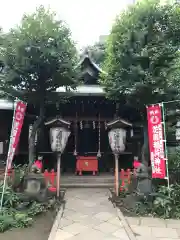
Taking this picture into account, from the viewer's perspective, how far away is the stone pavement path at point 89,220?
591 centimetres

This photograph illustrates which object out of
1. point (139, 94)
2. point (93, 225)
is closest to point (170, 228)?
point (93, 225)

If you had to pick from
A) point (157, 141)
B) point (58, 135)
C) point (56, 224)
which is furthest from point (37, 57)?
point (56, 224)

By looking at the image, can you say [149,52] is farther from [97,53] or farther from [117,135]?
[97,53]

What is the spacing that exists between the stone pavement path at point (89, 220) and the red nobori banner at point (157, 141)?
2.03 metres

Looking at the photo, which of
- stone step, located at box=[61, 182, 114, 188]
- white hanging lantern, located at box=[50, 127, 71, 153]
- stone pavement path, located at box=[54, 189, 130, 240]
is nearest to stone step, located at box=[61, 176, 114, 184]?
stone step, located at box=[61, 182, 114, 188]

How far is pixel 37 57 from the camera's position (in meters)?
8.52

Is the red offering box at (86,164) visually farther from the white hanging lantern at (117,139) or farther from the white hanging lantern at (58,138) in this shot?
the white hanging lantern at (58,138)

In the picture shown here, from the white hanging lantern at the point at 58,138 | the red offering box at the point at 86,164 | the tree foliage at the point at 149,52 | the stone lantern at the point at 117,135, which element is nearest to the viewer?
the tree foliage at the point at 149,52

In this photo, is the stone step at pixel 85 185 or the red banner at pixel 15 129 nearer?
the red banner at pixel 15 129

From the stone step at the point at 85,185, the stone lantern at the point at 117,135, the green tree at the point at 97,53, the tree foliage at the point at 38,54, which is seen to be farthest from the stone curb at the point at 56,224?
the green tree at the point at 97,53

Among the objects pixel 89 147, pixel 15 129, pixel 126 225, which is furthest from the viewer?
pixel 89 147

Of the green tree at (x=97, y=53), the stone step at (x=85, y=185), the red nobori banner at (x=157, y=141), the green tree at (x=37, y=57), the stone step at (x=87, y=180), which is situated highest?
the green tree at (x=97, y=53)

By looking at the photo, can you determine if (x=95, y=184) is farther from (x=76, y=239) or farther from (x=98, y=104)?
(x=76, y=239)

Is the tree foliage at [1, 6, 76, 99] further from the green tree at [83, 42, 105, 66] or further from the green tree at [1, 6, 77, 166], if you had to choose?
the green tree at [83, 42, 105, 66]
